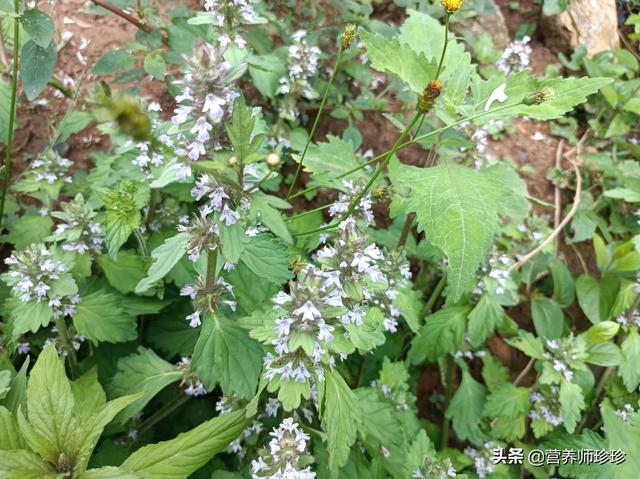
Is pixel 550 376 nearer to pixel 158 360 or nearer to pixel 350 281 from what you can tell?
pixel 350 281

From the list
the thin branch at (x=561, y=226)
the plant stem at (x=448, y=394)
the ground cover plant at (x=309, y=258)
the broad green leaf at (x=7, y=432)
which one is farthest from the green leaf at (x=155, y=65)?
the plant stem at (x=448, y=394)

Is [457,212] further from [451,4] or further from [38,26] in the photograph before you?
[38,26]

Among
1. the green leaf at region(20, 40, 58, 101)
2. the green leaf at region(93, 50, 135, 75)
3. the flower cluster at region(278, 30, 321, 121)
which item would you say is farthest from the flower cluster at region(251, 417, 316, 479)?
the green leaf at region(93, 50, 135, 75)

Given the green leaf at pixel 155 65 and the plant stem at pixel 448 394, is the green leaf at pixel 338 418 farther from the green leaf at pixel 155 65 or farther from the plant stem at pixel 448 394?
the green leaf at pixel 155 65

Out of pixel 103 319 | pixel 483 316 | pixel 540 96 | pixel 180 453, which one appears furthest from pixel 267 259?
pixel 483 316

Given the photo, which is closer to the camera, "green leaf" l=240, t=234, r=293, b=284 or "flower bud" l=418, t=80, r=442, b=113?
"flower bud" l=418, t=80, r=442, b=113

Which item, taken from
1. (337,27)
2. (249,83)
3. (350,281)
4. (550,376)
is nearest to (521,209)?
(550,376)

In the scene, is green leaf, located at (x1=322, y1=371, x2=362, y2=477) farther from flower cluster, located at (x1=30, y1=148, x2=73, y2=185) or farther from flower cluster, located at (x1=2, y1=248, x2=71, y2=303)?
flower cluster, located at (x1=30, y1=148, x2=73, y2=185)
